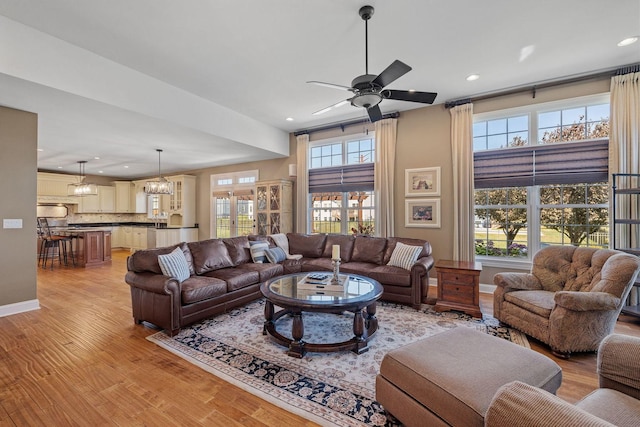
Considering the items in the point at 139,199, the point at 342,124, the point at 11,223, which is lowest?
the point at 11,223

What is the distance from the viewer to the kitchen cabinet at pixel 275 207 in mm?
6168

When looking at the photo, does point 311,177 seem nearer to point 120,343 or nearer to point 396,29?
point 396,29

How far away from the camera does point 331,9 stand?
253cm

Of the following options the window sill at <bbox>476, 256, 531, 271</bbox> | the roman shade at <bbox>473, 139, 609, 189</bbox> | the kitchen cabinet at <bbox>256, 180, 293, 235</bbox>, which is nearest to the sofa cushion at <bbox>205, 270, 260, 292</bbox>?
the kitchen cabinet at <bbox>256, 180, 293, 235</bbox>

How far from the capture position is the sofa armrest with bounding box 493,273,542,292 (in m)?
3.10

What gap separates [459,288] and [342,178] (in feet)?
10.2

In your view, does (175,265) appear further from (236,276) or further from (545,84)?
(545,84)

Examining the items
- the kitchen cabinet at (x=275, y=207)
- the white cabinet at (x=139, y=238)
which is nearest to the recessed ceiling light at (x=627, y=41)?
the kitchen cabinet at (x=275, y=207)

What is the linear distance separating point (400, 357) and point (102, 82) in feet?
14.0

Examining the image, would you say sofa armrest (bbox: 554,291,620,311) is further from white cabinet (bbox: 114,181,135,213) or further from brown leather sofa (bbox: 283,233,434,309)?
white cabinet (bbox: 114,181,135,213)

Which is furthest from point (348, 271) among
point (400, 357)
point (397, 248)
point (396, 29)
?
point (396, 29)

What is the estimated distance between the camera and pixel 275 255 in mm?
4688

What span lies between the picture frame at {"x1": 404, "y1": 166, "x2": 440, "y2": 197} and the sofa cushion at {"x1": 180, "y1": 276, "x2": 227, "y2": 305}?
3.55 metres

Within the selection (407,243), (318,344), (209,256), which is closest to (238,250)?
(209,256)
